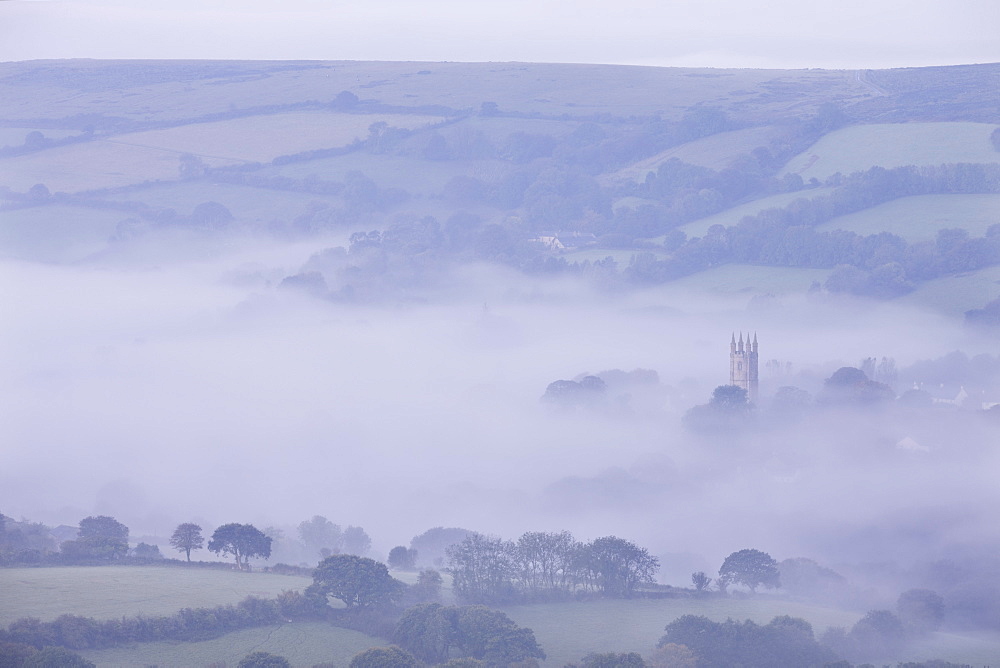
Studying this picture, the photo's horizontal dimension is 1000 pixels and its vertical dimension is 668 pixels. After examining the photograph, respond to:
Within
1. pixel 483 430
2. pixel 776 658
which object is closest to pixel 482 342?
pixel 483 430

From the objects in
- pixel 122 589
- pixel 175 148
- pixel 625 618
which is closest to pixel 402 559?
pixel 625 618

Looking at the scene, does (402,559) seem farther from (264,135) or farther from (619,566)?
(264,135)

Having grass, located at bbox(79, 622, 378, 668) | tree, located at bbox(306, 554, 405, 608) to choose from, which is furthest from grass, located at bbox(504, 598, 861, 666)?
grass, located at bbox(79, 622, 378, 668)

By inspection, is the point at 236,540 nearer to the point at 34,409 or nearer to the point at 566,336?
the point at 34,409

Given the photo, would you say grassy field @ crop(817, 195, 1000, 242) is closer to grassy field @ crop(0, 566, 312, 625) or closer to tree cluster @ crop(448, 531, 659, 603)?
tree cluster @ crop(448, 531, 659, 603)

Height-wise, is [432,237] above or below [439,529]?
above

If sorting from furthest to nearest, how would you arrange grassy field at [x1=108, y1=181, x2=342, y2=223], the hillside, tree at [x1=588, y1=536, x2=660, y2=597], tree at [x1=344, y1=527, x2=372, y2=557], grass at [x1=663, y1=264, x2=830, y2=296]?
grassy field at [x1=108, y1=181, x2=342, y2=223], the hillside, grass at [x1=663, y1=264, x2=830, y2=296], tree at [x1=344, y1=527, x2=372, y2=557], tree at [x1=588, y1=536, x2=660, y2=597]
